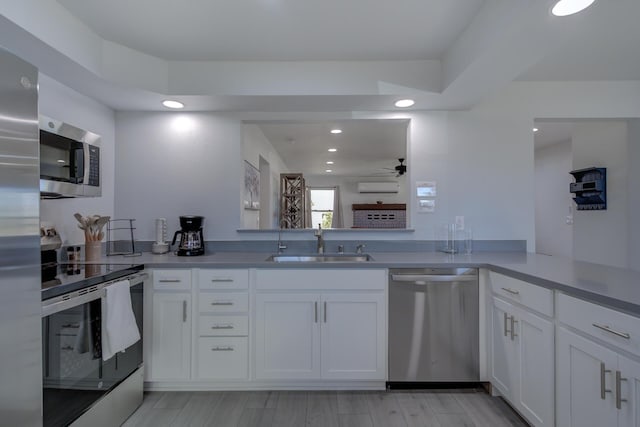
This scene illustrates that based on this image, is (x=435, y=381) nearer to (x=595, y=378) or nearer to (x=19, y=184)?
(x=595, y=378)

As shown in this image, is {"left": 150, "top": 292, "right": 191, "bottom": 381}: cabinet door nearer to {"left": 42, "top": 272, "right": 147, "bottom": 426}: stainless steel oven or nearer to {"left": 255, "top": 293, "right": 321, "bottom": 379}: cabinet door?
{"left": 42, "top": 272, "right": 147, "bottom": 426}: stainless steel oven

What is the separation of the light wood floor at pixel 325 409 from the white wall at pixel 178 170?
121 centimetres

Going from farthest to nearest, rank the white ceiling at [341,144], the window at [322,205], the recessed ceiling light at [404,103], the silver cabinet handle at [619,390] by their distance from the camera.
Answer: the window at [322,205] → the white ceiling at [341,144] → the recessed ceiling light at [404,103] → the silver cabinet handle at [619,390]

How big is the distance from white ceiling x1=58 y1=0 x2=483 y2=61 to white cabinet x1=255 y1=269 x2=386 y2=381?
1.51 metres

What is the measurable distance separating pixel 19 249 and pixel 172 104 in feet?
5.63

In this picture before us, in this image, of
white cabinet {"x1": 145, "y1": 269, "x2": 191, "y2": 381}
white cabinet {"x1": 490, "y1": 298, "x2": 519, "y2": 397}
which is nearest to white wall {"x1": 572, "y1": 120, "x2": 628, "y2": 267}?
white cabinet {"x1": 490, "y1": 298, "x2": 519, "y2": 397}

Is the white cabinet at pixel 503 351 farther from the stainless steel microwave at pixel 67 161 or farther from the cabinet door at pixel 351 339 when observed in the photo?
the stainless steel microwave at pixel 67 161

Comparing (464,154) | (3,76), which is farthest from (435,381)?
(3,76)

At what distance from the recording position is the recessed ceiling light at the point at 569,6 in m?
1.37

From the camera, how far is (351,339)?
2066 mm

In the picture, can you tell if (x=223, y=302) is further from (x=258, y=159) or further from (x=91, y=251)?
(x=258, y=159)

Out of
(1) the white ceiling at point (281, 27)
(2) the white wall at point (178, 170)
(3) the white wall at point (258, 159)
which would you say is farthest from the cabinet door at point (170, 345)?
(1) the white ceiling at point (281, 27)

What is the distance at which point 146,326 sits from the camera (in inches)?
80.3

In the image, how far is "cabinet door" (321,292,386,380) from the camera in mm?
2062
